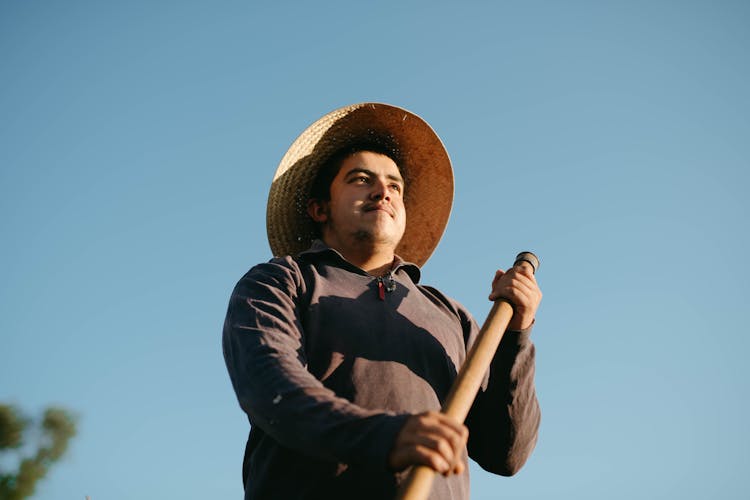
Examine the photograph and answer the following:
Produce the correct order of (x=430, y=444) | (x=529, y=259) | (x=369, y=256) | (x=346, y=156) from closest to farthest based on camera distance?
(x=430, y=444), (x=529, y=259), (x=369, y=256), (x=346, y=156)

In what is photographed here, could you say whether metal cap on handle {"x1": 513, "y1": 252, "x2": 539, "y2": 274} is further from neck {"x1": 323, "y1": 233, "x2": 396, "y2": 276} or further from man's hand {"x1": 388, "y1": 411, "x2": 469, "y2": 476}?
man's hand {"x1": 388, "y1": 411, "x2": 469, "y2": 476}

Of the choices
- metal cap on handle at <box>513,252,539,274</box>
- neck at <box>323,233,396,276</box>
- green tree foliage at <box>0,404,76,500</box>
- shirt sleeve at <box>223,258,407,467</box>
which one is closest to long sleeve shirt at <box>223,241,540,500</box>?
shirt sleeve at <box>223,258,407,467</box>

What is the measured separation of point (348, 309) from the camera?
8.73 feet

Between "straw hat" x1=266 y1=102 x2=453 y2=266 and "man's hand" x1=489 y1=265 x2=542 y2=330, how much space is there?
1.23m

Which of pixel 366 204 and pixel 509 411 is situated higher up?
pixel 366 204

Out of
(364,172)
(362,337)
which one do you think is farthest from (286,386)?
(364,172)

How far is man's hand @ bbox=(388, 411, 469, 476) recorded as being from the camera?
1678mm

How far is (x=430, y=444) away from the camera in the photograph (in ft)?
5.53

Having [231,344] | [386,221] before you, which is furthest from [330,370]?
[386,221]

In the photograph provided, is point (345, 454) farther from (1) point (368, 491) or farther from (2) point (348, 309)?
(2) point (348, 309)

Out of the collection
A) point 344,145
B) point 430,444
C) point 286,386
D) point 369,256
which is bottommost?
point 430,444

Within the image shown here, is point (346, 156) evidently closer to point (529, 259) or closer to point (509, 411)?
point (529, 259)

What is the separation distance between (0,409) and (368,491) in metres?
25.5

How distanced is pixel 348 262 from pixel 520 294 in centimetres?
80
